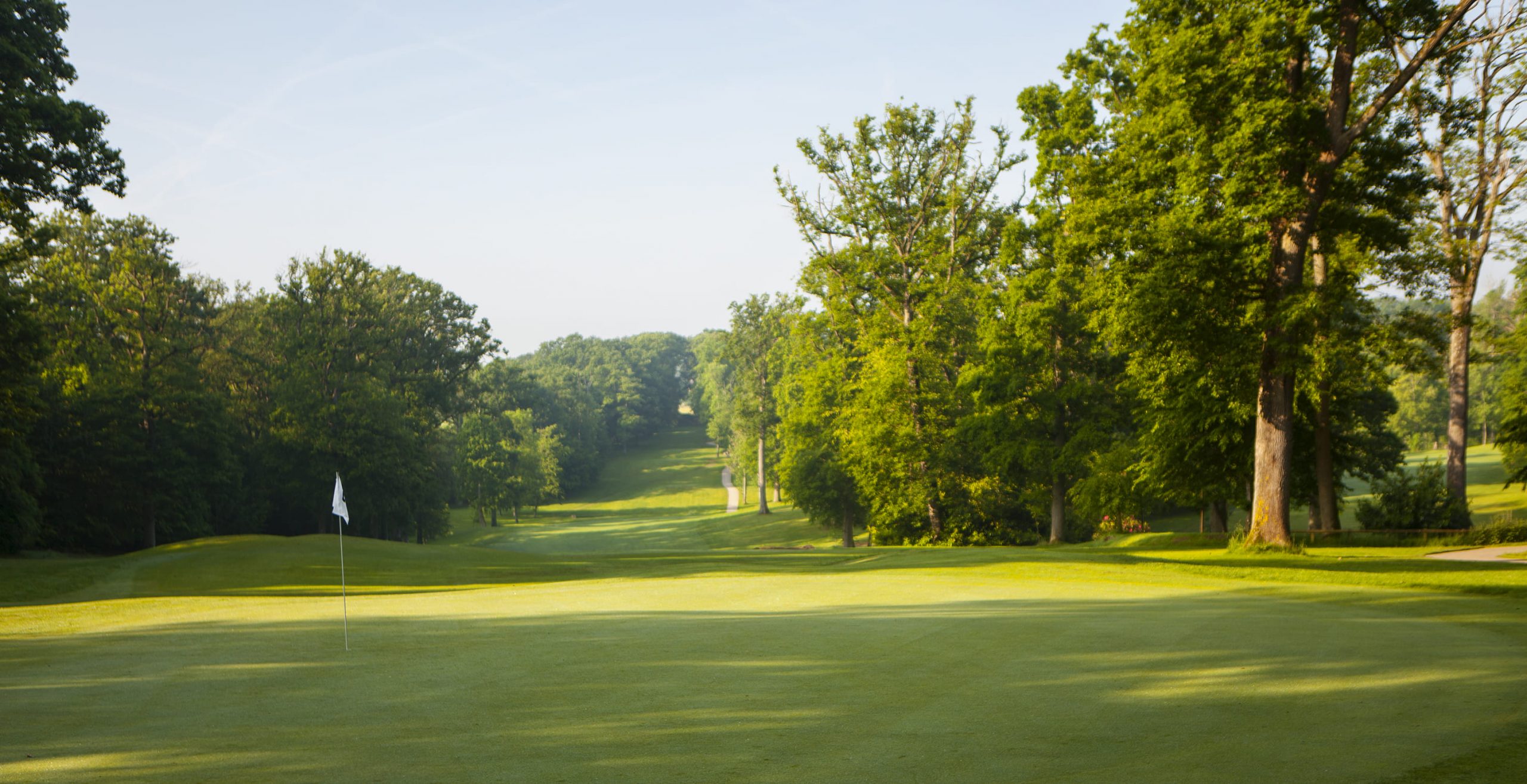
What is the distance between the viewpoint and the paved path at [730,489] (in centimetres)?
9261

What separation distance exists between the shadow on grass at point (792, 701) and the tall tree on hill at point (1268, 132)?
11424mm

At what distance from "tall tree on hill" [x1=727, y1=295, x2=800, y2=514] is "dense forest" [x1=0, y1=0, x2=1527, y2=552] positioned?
0.57 m

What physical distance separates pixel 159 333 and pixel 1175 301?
50010mm

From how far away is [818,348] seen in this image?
5053cm

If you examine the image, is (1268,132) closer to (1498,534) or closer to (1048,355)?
(1498,534)

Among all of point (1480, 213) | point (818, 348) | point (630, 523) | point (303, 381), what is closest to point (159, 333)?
point (303, 381)

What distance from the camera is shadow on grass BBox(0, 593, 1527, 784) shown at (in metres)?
5.93

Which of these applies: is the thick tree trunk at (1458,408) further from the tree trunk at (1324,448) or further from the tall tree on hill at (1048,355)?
the tall tree on hill at (1048,355)

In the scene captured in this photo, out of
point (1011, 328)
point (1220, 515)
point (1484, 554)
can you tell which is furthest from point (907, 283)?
point (1484, 554)

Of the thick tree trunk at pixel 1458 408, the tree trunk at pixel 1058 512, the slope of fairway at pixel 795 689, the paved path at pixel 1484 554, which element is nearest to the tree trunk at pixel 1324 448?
the thick tree trunk at pixel 1458 408

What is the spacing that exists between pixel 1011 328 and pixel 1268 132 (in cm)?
1738

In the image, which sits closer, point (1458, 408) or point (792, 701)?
point (792, 701)

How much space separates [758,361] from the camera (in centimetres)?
7806

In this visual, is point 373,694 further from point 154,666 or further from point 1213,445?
point 1213,445
